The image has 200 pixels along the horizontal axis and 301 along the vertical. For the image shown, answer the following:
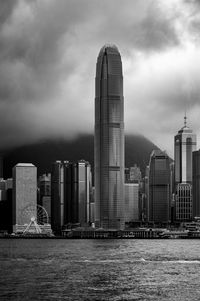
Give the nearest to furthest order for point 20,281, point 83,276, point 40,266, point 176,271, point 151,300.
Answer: point 151,300 < point 20,281 < point 83,276 < point 176,271 < point 40,266

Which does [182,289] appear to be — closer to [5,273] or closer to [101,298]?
[101,298]

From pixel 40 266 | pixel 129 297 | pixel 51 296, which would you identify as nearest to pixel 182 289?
pixel 129 297

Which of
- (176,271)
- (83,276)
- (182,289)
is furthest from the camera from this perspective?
(176,271)

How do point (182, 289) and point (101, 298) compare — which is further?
point (182, 289)

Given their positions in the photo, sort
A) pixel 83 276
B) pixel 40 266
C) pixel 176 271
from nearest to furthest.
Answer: pixel 83 276 < pixel 176 271 < pixel 40 266

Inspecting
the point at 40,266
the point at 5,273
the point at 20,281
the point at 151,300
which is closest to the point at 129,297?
the point at 151,300

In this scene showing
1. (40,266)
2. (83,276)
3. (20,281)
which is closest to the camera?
(20,281)

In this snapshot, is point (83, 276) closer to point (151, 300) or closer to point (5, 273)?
point (5, 273)

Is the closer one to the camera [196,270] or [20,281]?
[20,281]
